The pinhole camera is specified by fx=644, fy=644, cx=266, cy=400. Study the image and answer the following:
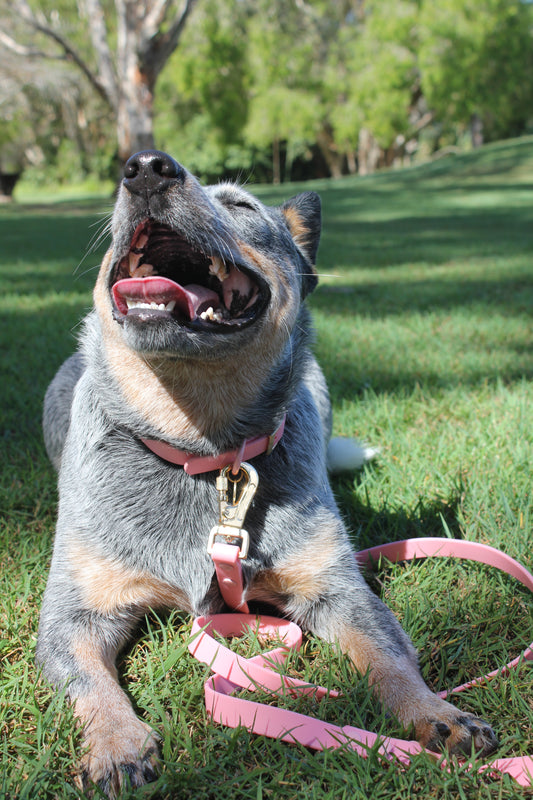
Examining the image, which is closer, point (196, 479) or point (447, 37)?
point (196, 479)

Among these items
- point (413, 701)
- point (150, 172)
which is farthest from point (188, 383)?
point (413, 701)

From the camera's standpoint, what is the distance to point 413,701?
2000mm

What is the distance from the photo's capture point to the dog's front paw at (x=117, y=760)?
68.5 inches

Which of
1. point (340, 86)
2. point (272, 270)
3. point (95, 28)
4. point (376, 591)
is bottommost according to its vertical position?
point (376, 591)

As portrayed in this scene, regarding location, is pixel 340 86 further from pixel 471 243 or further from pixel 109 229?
pixel 109 229

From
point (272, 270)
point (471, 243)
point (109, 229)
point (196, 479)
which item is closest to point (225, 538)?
point (196, 479)

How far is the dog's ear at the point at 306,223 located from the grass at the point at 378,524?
88cm

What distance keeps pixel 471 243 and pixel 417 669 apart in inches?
439

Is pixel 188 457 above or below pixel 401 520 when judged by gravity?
above

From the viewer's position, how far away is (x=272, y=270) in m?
2.63

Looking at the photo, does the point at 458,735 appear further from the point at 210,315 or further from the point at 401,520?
the point at 210,315

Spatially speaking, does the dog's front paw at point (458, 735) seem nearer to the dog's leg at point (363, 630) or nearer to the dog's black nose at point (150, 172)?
the dog's leg at point (363, 630)

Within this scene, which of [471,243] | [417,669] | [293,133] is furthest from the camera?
[293,133]

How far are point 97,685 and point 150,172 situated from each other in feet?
5.45
